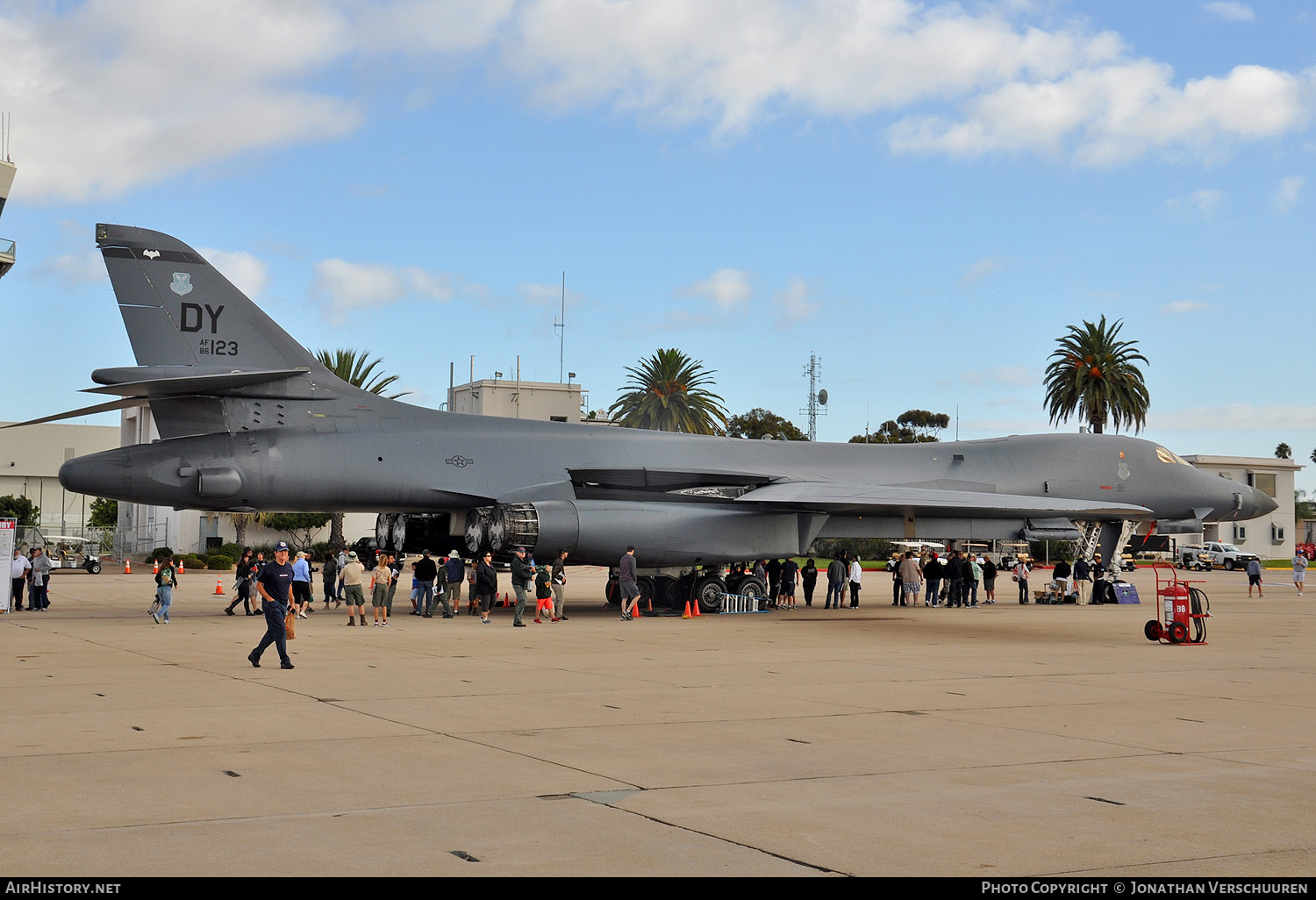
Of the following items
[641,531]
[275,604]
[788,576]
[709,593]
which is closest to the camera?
[275,604]

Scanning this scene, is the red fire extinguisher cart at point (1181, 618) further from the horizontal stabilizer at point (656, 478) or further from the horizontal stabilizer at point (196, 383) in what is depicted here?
the horizontal stabilizer at point (196, 383)

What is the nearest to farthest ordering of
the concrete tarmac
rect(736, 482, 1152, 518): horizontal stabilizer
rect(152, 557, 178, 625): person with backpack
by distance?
the concrete tarmac
rect(152, 557, 178, 625): person with backpack
rect(736, 482, 1152, 518): horizontal stabilizer

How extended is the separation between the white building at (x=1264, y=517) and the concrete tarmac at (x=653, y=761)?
5792 cm

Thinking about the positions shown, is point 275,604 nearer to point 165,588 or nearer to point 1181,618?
point 165,588

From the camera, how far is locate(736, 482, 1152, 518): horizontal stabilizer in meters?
22.4

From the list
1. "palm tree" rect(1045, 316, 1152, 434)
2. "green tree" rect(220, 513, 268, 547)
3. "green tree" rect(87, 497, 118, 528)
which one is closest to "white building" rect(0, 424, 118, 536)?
"green tree" rect(87, 497, 118, 528)

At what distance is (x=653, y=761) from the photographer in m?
7.66

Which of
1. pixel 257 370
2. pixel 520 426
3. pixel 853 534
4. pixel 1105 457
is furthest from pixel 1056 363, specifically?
pixel 257 370

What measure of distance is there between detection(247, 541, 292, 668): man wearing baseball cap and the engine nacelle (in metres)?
8.45

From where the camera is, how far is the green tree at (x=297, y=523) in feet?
177

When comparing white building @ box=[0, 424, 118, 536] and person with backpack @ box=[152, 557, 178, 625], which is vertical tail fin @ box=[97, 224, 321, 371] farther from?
white building @ box=[0, 424, 118, 536]

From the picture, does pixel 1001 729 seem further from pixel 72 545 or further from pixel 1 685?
pixel 72 545

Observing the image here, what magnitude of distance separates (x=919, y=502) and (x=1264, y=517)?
2126 inches

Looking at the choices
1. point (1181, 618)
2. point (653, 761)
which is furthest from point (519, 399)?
point (653, 761)
